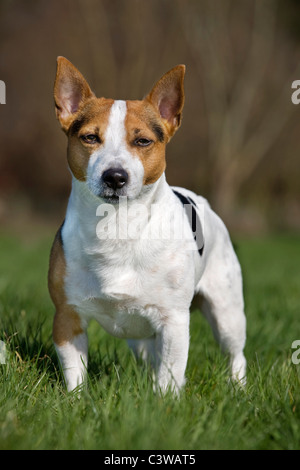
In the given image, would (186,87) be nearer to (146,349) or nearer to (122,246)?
(146,349)

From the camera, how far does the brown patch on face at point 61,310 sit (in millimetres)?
3531

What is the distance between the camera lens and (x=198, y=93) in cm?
1719

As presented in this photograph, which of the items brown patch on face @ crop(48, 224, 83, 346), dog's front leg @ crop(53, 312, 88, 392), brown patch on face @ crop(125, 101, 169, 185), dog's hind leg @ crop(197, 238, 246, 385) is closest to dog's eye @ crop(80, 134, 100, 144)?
brown patch on face @ crop(125, 101, 169, 185)

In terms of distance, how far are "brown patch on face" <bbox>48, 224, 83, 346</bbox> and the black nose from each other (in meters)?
0.60

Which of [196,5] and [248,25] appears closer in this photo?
[196,5]

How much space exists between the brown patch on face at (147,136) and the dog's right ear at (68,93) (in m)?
0.33

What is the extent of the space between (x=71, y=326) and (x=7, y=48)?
14100mm

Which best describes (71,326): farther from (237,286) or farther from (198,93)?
(198,93)

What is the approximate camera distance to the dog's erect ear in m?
3.66

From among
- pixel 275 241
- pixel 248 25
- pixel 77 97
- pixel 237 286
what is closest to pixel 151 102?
pixel 77 97

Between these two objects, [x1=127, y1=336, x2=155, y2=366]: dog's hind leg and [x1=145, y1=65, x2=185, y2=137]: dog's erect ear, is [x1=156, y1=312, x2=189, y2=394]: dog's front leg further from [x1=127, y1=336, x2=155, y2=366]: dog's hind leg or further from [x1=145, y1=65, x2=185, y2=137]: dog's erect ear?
[x1=145, y1=65, x2=185, y2=137]: dog's erect ear

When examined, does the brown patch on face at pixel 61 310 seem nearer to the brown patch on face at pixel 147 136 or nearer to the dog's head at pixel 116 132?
the dog's head at pixel 116 132

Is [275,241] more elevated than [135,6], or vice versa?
[135,6]

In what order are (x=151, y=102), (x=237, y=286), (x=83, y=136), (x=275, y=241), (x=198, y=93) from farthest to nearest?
(x=198, y=93), (x=275, y=241), (x=237, y=286), (x=151, y=102), (x=83, y=136)
